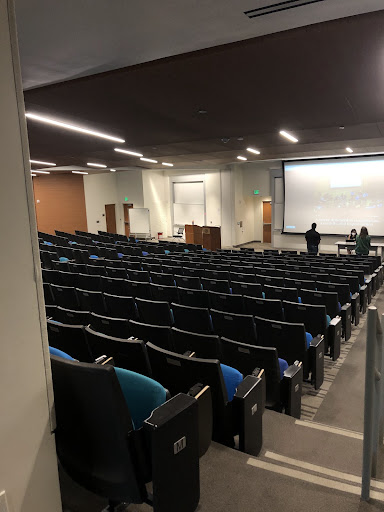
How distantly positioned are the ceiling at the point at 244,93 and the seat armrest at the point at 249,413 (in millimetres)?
3025

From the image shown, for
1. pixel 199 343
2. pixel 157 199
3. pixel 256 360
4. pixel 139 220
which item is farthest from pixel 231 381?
pixel 157 199

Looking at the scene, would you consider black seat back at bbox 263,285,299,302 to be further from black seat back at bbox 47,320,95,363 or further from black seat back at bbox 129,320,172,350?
black seat back at bbox 47,320,95,363

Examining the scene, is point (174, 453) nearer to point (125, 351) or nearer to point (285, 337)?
point (125, 351)

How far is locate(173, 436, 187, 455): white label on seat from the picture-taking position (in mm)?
1744

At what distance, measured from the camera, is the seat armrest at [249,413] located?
251cm

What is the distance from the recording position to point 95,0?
2893 mm

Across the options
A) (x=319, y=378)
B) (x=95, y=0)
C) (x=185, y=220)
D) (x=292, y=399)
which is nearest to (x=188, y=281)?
(x=319, y=378)

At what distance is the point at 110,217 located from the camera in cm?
2380

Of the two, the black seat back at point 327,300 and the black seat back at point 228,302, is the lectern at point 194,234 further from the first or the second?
the black seat back at point 228,302

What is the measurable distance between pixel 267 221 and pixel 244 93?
16299 mm

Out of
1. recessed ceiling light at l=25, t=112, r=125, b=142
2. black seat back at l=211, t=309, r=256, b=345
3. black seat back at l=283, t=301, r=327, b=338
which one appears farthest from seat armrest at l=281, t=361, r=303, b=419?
recessed ceiling light at l=25, t=112, r=125, b=142

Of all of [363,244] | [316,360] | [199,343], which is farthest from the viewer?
[363,244]

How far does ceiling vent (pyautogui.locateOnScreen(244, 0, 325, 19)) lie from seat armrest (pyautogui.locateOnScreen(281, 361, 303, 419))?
3.19m

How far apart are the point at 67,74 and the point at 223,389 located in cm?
427
